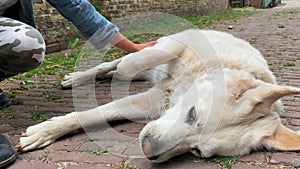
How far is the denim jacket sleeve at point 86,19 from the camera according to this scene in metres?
2.86

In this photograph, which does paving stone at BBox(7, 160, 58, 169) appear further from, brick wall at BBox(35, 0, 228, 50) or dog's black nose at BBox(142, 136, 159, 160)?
brick wall at BBox(35, 0, 228, 50)

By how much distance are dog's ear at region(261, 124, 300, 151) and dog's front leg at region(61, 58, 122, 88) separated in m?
2.11

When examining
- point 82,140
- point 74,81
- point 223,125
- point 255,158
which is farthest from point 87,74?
point 255,158

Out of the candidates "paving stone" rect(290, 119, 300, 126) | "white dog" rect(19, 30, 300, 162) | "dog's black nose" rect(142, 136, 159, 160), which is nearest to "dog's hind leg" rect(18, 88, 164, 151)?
"white dog" rect(19, 30, 300, 162)

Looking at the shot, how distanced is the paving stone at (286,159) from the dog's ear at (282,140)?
0.04 meters

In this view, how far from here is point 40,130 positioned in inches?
94.3

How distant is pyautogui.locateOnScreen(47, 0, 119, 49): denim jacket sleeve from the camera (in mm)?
2863

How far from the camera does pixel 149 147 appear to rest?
2.02m

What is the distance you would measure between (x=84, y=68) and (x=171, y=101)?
195cm

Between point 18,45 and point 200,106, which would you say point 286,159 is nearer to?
point 200,106

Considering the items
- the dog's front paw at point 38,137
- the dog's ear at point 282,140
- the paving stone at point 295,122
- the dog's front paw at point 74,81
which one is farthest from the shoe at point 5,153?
the paving stone at point 295,122

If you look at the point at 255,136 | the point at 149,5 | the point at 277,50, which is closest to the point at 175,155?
the point at 255,136

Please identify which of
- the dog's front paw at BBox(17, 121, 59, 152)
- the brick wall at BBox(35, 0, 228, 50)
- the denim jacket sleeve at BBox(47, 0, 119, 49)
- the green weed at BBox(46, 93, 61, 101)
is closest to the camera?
the dog's front paw at BBox(17, 121, 59, 152)

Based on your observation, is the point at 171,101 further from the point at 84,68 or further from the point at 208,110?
the point at 84,68
